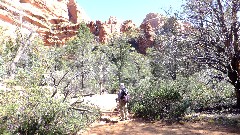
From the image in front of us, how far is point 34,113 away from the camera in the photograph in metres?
7.33

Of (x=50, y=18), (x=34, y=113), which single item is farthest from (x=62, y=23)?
(x=34, y=113)

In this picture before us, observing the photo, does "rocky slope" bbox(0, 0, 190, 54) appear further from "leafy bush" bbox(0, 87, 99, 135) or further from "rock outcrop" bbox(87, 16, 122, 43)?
"leafy bush" bbox(0, 87, 99, 135)

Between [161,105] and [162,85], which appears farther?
[162,85]

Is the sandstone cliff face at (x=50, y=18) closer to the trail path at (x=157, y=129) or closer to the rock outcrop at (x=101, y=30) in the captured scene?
the rock outcrop at (x=101, y=30)

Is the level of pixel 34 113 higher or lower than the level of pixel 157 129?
higher

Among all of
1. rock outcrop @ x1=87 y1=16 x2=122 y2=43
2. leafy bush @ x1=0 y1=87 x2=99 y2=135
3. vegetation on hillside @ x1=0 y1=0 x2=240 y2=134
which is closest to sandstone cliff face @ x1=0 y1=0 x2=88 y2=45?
rock outcrop @ x1=87 y1=16 x2=122 y2=43

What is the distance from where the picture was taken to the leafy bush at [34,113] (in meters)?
6.89

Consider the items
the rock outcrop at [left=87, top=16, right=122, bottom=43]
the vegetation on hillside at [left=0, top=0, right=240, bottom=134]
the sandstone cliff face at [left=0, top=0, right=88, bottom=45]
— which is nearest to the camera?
the vegetation on hillside at [left=0, top=0, right=240, bottom=134]

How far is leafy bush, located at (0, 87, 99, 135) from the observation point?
6.89 m

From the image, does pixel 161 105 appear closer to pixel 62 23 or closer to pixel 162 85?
pixel 162 85

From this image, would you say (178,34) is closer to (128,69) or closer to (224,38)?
(224,38)

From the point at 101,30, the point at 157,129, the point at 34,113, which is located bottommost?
the point at 157,129

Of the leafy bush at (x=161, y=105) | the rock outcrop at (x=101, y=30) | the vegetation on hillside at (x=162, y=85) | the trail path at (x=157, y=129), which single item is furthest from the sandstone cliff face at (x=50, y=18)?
the trail path at (x=157, y=129)

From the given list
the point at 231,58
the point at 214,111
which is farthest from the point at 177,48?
the point at 214,111
